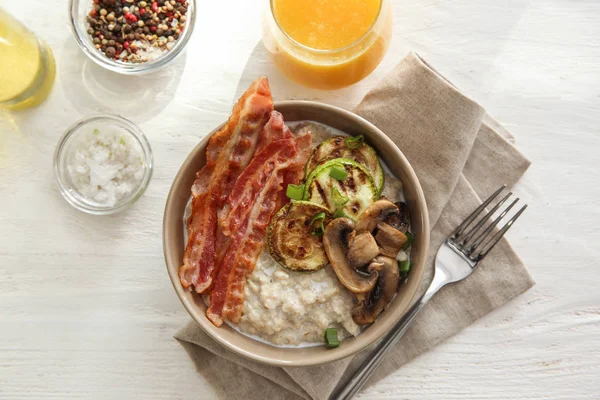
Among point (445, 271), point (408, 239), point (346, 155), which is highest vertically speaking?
point (346, 155)

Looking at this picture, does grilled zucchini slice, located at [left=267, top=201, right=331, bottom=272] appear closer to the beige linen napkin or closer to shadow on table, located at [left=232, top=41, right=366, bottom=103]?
the beige linen napkin

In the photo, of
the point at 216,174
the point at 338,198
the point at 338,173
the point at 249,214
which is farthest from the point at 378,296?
the point at 216,174

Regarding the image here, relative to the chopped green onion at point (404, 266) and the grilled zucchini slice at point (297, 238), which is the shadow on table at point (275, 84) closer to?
the grilled zucchini slice at point (297, 238)

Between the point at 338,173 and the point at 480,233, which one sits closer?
the point at 338,173

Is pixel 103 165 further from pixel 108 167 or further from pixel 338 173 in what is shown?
pixel 338 173

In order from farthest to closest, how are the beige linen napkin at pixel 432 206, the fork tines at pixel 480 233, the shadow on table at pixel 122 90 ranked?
the shadow on table at pixel 122 90
the beige linen napkin at pixel 432 206
the fork tines at pixel 480 233

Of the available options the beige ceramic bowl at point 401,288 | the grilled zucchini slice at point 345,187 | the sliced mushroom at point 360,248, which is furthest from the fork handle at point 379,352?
the grilled zucchini slice at point 345,187
